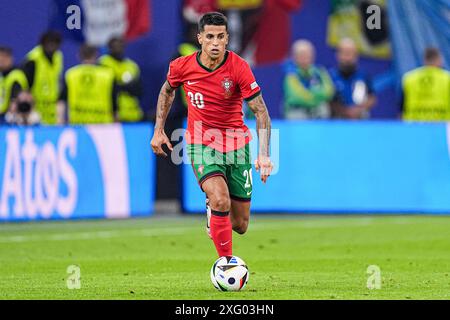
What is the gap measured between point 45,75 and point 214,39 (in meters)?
9.78

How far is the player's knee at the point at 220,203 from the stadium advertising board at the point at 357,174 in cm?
775

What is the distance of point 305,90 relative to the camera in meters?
20.7

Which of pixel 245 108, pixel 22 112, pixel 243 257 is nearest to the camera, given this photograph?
pixel 243 257

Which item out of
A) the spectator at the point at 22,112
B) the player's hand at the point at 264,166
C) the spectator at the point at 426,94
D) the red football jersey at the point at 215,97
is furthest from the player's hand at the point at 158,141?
the spectator at the point at 426,94

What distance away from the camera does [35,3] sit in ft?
68.5

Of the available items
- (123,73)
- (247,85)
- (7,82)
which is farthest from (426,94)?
(247,85)

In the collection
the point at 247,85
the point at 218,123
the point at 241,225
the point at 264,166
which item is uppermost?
the point at 247,85

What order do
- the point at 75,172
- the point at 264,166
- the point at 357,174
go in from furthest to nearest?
1. the point at 357,174
2. the point at 75,172
3. the point at 264,166

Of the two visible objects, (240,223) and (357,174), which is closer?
(240,223)

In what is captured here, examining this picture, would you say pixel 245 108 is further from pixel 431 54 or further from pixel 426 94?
pixel 431 54

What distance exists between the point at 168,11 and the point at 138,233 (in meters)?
6.68

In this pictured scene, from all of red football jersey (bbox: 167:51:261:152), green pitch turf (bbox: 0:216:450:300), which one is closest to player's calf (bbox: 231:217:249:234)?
green pitch turf (bbox: 0:216:450:300)

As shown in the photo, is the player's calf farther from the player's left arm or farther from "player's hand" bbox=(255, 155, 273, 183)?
"player's hand" bbox=(255, 155, 273, 183)

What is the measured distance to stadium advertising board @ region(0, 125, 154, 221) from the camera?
17172 millimetres
